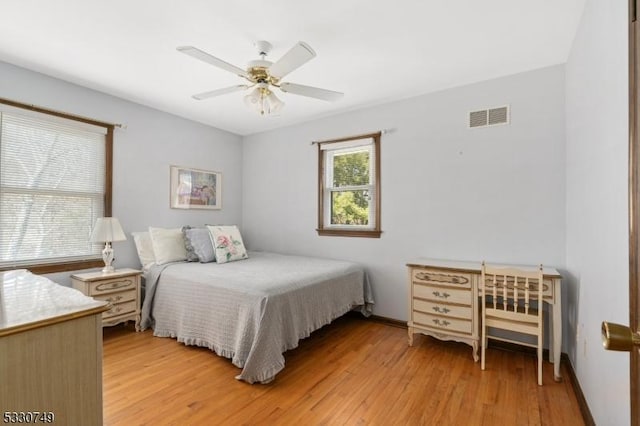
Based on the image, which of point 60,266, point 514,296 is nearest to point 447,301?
point 514,296

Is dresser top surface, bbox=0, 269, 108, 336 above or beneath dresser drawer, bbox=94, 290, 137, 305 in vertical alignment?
above

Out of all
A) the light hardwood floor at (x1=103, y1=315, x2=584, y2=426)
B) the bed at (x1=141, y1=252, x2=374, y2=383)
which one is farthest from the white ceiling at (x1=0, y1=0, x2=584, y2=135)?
the light hardwood floor at (x1=103, y1=315, x2=584, y2=426)

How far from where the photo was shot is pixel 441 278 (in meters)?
2.77

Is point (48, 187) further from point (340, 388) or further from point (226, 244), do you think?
point (340, 388)

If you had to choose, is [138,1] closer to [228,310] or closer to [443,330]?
[228,310]

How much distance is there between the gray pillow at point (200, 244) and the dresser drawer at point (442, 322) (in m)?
2.32

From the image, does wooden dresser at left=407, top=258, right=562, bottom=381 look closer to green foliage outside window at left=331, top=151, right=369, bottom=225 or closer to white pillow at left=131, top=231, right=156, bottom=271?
green foliage outside window at left=331, top=151, right=369, bottom=225

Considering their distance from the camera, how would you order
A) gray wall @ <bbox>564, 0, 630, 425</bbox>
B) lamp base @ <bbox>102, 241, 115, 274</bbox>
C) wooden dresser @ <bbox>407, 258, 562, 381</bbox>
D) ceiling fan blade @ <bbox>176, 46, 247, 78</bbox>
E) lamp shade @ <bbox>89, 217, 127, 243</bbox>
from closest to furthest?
gray wall @ <bbox>564, 0, 630, 425</bbox> < ceiling fan blade @ <bbox>176, 46, 247, 78</bbox> < wooden dresser @ <bbox>407, 258, 562, 381</bbox> < lamp shade @ <bbox>89, 217, 127, 243</bbox> < lamp base @ <bbox>102, 241, 115, 274</bbox>

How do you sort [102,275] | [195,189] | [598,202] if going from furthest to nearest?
[195,189], [102,275], [598,202]

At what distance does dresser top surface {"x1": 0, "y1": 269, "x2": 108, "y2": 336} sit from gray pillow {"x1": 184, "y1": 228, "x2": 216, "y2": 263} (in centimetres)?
Result: 190

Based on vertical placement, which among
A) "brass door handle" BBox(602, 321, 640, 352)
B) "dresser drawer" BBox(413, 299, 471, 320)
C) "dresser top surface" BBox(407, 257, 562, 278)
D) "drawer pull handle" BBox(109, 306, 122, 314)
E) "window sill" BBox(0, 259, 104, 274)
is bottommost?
"drawer pull handle" BBox(109, 306, 122, 314)

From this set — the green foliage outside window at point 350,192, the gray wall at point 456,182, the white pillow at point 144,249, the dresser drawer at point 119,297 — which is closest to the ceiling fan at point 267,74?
the gray wall at point 456,182

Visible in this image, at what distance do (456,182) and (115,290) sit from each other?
357 centimetres

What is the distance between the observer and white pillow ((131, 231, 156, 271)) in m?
3.45
